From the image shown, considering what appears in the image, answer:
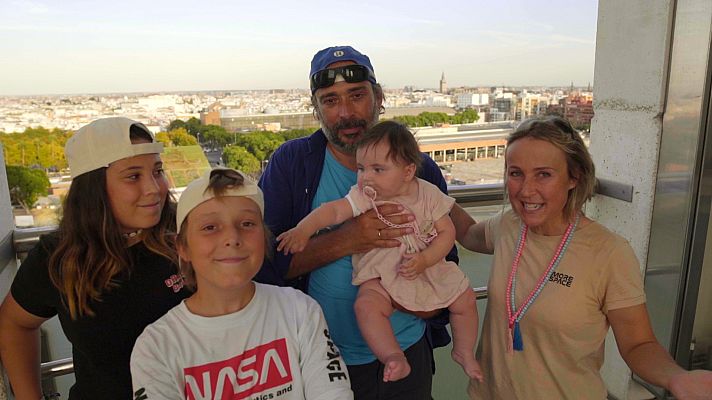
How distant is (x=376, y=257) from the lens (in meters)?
1.74

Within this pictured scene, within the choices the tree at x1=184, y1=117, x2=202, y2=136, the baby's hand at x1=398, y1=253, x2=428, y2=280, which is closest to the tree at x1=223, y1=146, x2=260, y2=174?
the tree at x1=184, y1=117, x2=202, y2=136

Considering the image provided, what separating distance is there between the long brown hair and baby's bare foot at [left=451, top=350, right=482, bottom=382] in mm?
1127

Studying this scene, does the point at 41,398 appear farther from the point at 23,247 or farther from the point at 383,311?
the point at 383,311

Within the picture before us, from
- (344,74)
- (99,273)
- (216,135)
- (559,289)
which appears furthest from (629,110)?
(99,273)

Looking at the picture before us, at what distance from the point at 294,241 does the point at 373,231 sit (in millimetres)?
281

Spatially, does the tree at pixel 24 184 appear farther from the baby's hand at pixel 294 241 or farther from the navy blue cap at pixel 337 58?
the navy blue cap at pixel 337 58

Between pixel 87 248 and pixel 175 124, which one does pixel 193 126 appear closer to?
pixel 175 124

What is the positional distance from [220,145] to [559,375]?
5.30ft

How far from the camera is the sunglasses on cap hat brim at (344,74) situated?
74.2 inches

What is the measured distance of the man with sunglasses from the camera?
5.88ft

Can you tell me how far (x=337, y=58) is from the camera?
1900 millimetres

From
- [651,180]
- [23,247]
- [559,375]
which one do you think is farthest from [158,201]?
[651,180]

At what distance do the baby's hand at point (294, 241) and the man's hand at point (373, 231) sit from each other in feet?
0.55

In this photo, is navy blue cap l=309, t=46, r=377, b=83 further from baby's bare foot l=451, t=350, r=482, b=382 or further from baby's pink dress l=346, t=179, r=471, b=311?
baby's bare foot l=451, t=350, r=482, b=382
